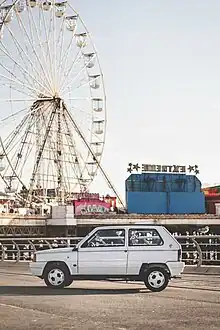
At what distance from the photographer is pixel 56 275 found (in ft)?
49.4

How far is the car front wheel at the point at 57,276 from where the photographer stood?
1493 cm

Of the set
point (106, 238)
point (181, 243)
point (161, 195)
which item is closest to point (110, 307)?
point (106, 238)

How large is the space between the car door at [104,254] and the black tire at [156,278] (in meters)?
0.55

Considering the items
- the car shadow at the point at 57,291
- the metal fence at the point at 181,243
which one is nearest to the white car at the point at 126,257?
the car shadow at the point at 57,291

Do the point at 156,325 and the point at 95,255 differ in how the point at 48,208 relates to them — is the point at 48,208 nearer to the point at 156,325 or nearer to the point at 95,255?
the point at 95,255

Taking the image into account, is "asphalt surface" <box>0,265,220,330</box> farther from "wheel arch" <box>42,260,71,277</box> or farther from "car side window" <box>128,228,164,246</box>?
"car side window" <box>128,228,164,246</box>

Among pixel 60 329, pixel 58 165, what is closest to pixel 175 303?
pixel 60 329

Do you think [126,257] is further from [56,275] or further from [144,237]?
[56,275]

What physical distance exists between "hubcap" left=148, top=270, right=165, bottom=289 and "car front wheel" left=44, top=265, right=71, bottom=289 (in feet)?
6.51

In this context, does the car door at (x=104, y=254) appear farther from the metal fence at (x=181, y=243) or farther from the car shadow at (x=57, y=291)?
the metal fence at (x=181, y=243)

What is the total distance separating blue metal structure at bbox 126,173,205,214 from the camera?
97812 millimetres

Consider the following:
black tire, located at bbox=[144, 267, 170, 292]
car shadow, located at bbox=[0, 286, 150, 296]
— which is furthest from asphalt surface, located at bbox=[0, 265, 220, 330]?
black tire, located at bbox=[144, 267, 170, 292]

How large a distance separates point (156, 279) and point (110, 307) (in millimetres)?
3234

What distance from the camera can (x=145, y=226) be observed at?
14734 millimetres
